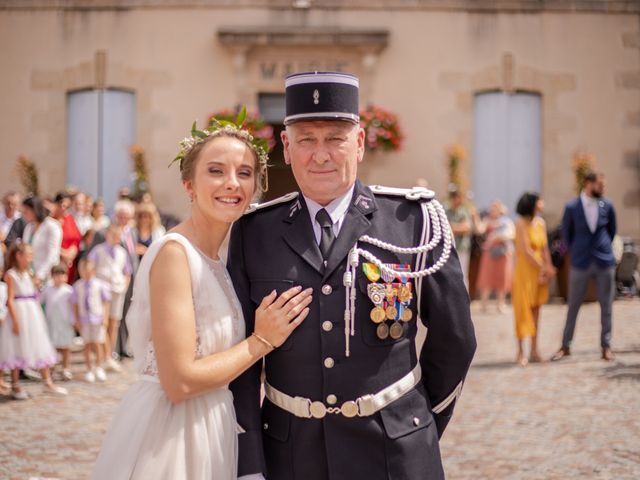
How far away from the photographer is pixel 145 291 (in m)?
3.10

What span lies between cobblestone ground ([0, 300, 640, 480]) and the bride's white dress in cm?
284

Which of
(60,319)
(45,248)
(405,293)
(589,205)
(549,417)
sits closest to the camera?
(405,293)

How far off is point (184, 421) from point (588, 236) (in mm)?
7951

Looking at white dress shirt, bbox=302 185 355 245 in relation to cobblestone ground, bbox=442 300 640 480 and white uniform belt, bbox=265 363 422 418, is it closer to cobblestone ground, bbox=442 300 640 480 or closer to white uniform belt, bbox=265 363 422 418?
white uniform belt, bbox=265 363 422 418

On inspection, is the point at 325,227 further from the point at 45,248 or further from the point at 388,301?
the point at 45,248

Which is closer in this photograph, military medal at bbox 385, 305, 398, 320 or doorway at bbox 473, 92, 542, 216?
military medal at bbox 385, 305, 398, 320

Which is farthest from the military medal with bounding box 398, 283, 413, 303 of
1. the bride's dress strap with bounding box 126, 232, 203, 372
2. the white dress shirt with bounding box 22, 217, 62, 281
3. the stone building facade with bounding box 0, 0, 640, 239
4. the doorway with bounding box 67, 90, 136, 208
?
the doorway with bounding box 67, 90, 136, 208

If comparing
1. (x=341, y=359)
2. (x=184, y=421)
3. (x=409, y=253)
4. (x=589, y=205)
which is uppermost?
(x=589, y=205)

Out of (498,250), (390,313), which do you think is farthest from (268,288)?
(498,250)

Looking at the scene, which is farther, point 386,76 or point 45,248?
point 386,76

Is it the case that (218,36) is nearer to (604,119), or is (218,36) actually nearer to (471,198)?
(471,198)

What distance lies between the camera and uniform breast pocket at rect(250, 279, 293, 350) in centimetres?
303

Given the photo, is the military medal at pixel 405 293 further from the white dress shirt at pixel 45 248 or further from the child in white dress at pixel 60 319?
the white dress shirt at pixel 45 248

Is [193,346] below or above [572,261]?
below
